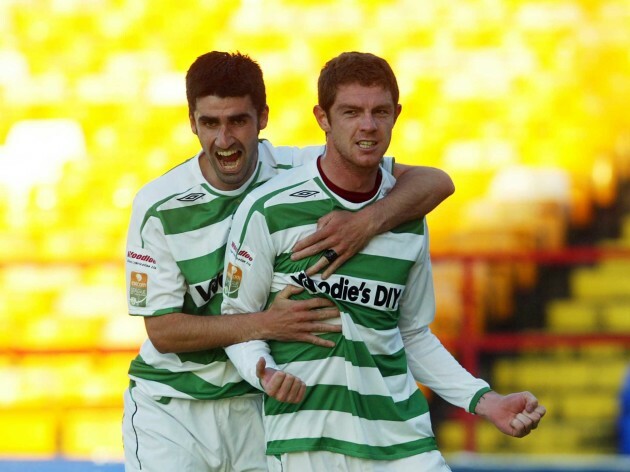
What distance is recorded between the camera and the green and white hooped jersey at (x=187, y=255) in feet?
10.6

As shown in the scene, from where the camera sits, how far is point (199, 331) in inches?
125

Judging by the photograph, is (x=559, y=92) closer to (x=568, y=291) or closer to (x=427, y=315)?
(x=568, y=291)

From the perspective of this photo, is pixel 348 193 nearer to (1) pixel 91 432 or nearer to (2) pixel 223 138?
(2) pixel 223 138

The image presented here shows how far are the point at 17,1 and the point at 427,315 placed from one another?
8026 millimetres

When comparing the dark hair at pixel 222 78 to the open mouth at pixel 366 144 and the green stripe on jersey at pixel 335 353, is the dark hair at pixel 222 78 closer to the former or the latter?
the open mouth at pixel 366 144

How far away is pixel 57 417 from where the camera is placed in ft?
24.6

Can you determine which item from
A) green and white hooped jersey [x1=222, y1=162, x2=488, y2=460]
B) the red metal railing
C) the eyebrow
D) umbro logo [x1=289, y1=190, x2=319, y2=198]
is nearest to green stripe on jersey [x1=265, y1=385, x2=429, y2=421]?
green and white hooped jersey [x1=222, y1=162, x2=488, y2=460]

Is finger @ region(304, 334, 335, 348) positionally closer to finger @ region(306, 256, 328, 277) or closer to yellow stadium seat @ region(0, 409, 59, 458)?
finger @ region(306, 256, 328, 277)

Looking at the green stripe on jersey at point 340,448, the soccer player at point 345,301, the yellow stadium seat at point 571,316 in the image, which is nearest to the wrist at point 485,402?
the soccer player at point 345,301

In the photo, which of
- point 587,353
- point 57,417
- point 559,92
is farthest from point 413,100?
point 57,417

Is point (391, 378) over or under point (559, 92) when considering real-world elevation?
under

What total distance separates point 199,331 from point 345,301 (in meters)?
0.43

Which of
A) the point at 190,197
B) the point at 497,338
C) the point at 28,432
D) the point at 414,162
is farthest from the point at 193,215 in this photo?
the point at 414,162

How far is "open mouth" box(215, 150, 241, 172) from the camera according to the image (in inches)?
125
